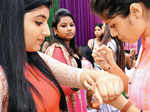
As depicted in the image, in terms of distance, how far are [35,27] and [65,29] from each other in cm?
101

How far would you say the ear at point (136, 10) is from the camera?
0.72m

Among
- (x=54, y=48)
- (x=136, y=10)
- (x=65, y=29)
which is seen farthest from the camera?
(x=65, y=29)

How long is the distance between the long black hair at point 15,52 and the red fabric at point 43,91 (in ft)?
0.10

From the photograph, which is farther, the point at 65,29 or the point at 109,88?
the point at 65,29

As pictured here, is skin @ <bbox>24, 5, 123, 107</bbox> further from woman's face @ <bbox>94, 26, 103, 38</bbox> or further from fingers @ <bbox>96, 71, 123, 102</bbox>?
woman's face @ <bbox>94, 26, 103, 38</bbox>

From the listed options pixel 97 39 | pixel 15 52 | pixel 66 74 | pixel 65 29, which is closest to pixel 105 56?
→ pixel 66 74

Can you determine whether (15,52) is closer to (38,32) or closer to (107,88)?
(38,32)

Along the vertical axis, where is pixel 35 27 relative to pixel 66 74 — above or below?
above

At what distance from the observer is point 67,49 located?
5.63 feet

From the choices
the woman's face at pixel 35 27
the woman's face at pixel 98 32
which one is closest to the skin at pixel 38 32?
the woman's face at pixel 35 27

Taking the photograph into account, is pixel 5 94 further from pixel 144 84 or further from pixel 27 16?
pixel 144 84

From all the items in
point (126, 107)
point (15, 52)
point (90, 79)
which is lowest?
point (126, 107)

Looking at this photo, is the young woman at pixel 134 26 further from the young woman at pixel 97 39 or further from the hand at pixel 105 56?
the young woman at pixel 97 39

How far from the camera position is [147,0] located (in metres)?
0.73
